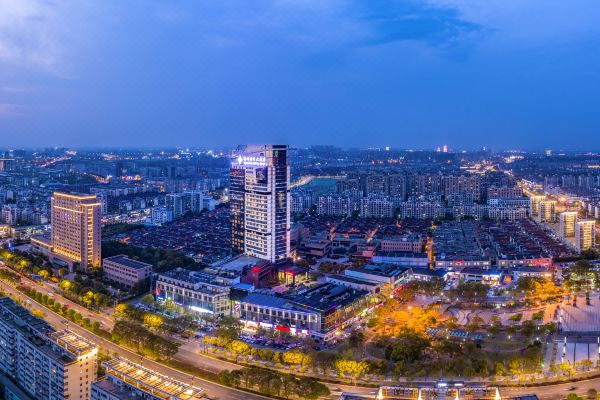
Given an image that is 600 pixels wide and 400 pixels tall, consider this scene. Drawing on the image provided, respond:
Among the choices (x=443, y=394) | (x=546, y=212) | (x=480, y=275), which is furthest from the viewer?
(x=546, y=212)

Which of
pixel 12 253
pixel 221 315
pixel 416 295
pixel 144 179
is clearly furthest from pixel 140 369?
pixel 144 179

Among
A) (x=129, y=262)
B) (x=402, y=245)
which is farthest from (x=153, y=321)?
(x=402, y=245)

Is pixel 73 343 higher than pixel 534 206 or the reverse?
the reverse

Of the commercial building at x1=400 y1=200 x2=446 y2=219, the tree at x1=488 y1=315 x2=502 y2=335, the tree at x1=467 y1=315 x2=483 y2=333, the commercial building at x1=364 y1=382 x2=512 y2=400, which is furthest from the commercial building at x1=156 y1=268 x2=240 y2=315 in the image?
the commercial building at x1=400 y1=200 x2=446 y2=219

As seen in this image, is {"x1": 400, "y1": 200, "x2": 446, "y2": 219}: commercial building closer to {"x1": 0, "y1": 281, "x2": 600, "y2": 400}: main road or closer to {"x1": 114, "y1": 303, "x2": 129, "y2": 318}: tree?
{"x1": 114, "y1": 303, "x2": 129, "y2": 318}: tree

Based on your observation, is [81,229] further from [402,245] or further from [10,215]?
[402,245]

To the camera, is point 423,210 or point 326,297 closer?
point 326,297

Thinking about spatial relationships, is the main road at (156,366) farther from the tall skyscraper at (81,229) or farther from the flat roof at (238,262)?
the flat roof at (238,262)
